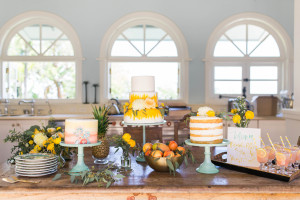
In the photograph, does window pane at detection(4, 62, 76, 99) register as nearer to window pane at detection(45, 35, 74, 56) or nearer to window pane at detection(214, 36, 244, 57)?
window pane at detection(45, 35, 74, 56)

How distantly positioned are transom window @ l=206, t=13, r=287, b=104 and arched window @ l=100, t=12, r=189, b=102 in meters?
0.49

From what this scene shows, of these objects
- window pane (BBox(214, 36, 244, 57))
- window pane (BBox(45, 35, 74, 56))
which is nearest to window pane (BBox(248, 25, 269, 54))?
window pane (BBox(214, 36, 244, 57))

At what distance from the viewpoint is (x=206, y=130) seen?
4.39 feet

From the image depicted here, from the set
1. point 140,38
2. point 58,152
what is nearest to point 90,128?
point 58,152

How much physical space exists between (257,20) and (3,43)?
3865 millimetres

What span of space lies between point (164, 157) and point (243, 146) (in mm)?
416

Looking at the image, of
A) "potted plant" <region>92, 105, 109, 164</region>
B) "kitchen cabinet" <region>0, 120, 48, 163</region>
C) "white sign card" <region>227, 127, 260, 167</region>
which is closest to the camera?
"white sign card" <region>227, 127, 260, 167</region>

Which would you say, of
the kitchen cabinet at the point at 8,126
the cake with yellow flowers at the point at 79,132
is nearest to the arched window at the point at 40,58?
the kitchen cabinet at the point at 8,126

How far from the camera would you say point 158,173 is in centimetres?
138

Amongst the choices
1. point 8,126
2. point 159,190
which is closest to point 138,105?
point 159,190

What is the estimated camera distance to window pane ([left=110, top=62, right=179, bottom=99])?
4555 millimetres

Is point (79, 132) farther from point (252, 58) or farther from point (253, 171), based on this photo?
point (252, 58)

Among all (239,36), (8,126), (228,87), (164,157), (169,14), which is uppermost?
(169,14)

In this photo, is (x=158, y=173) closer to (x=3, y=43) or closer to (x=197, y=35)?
(x=197, y=35)
